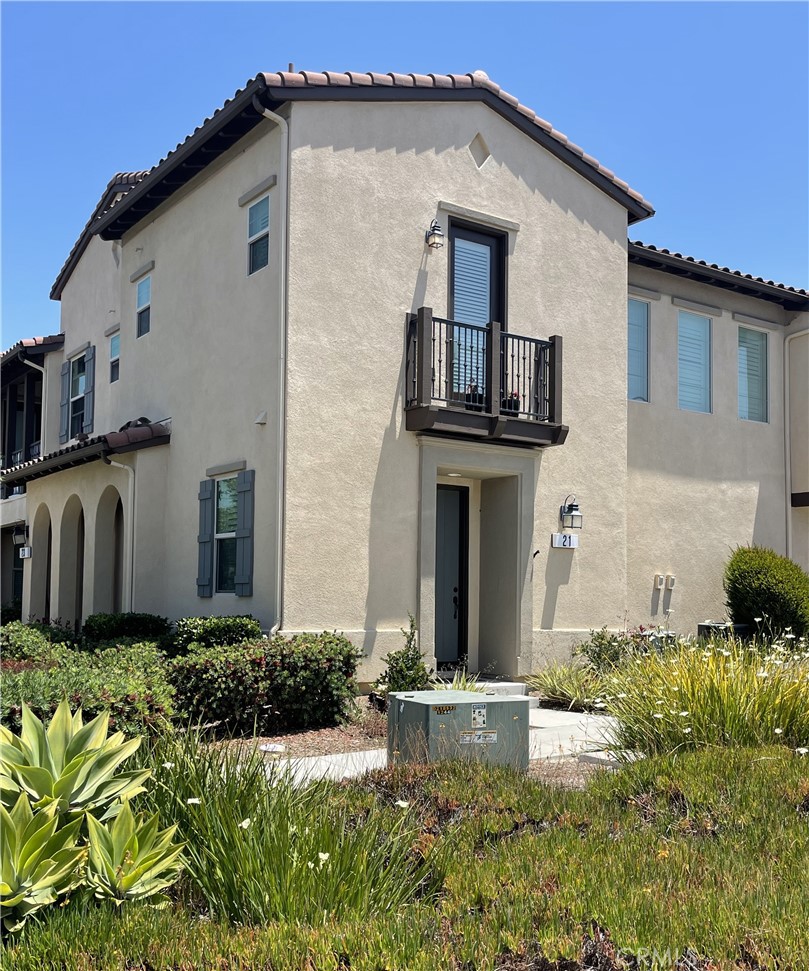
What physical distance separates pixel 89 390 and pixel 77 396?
3.07 ft

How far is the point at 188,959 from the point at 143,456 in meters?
12.1

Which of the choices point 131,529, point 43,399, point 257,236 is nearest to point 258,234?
point 257,236

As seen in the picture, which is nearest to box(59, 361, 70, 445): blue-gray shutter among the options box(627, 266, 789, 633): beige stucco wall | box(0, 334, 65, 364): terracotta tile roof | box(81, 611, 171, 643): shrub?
box(0, 334, 65, 364): terracotta tile roof

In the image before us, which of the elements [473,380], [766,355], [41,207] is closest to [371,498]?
[473,380]

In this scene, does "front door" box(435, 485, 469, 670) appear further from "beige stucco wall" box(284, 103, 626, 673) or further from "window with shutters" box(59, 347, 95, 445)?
"window with shutters" box(59, 347, 95, 445)

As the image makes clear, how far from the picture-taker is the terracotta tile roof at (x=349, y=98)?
12523 mm

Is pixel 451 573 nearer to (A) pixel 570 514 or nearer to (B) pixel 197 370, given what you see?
(A) pixel 570 514

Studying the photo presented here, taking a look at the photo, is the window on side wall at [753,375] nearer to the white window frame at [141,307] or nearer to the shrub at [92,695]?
the white window frame at [141,307]

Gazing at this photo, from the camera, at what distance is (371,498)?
42.3 ft

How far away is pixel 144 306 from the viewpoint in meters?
17.2

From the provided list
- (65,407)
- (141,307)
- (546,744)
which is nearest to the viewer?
(546,744)

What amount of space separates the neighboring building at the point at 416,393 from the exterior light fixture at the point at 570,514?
0.43 feet

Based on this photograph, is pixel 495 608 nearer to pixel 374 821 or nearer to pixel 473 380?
pixel 473 380

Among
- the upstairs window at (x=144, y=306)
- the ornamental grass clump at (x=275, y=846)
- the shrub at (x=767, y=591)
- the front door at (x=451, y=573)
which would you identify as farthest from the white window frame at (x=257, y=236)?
the shrub at (x=767, y=591)
